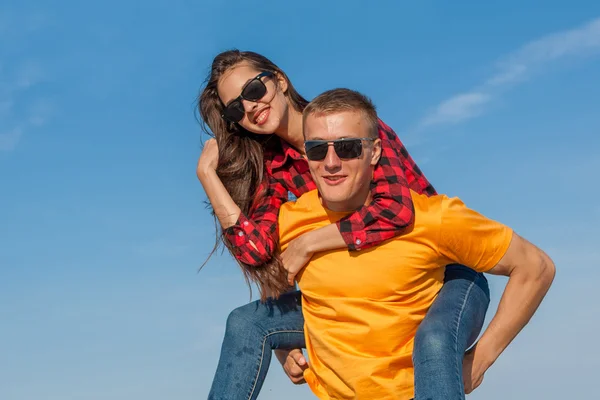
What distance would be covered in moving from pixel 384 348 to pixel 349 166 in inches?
49.4

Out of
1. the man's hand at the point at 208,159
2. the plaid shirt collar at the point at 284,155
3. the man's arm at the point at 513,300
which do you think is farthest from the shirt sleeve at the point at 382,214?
the man's hand at the point at 208,159

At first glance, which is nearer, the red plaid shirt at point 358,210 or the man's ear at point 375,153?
the red plaid shirt at point 358,210

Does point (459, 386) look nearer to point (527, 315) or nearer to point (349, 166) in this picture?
point (527, 315)

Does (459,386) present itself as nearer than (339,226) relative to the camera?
Yes

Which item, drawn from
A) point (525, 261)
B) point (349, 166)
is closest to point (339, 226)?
point (349, 166)

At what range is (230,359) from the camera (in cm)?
562

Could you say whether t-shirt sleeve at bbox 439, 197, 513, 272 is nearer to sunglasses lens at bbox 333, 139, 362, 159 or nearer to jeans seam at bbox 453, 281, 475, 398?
jeans seam at bbox 453, 281, 475, 398

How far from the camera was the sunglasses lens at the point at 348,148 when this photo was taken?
5.49 meters

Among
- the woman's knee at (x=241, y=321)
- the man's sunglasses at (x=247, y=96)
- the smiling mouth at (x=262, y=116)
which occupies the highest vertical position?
the man's sunglasses at (x=247, y=96)

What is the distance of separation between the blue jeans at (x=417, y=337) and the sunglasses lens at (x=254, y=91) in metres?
1.54

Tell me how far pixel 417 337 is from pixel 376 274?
517 millimetres

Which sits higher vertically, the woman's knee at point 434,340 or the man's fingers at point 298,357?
the man's fingers at point 298,357

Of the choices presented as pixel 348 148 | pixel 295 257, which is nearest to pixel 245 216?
pixel 295 257

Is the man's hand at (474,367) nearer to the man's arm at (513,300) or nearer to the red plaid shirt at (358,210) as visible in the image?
the man's arm at (513,300)
